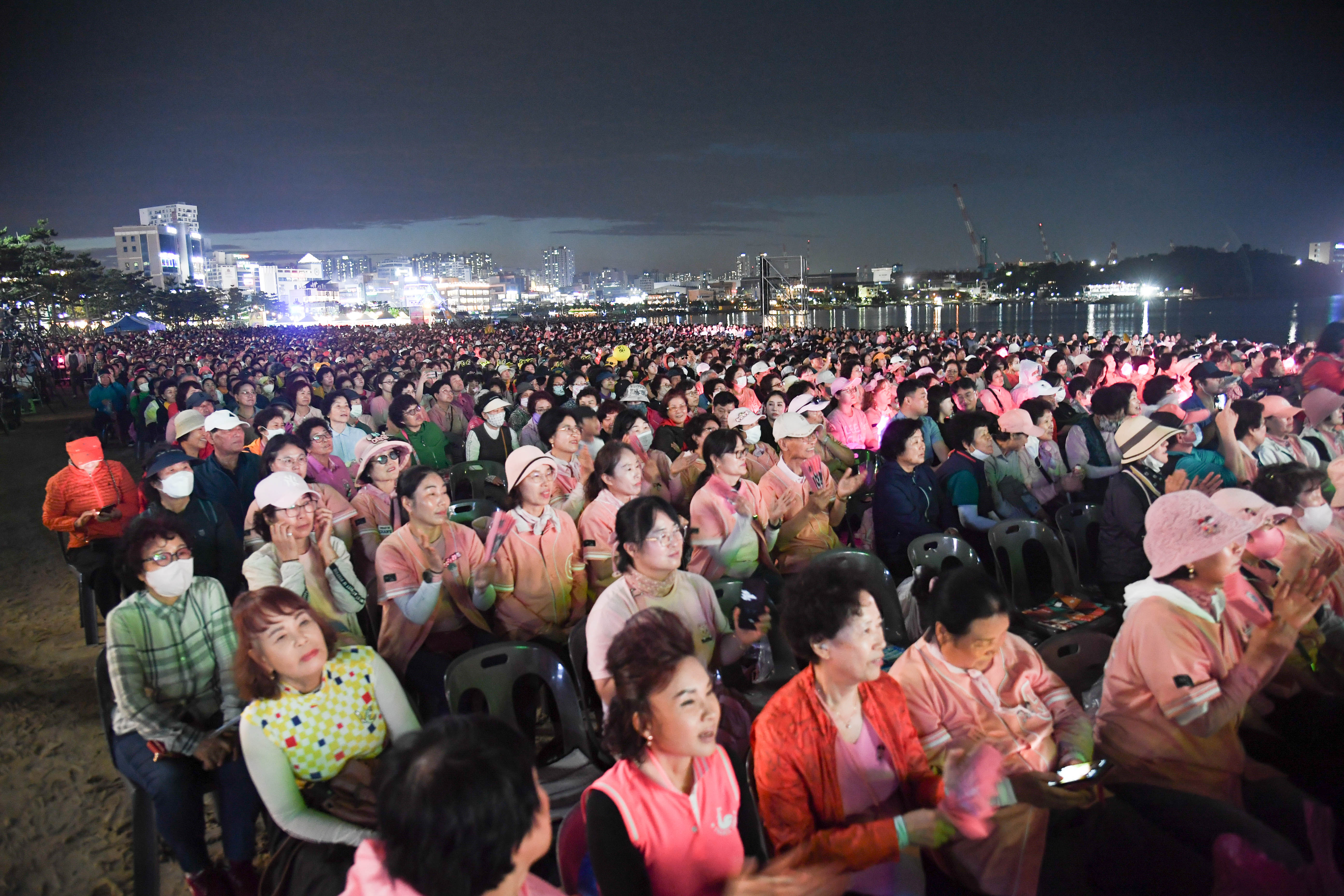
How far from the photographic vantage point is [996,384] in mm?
9133

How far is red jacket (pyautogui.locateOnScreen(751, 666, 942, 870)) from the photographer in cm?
184

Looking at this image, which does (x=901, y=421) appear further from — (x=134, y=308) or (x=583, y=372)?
(x=134, y=308)

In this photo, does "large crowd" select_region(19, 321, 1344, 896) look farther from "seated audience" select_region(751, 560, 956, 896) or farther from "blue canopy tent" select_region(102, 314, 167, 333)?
"blue canopy tent" select_region(102, 314, 167, 333)

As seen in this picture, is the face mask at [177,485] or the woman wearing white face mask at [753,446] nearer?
the face mask at [177,485]

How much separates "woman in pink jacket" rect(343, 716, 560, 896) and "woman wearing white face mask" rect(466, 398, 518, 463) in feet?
19.3

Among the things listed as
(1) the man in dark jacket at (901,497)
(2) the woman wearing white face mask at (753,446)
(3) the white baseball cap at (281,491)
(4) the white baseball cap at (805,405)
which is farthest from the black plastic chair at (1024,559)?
(3) the white baseball cap at (281,491)

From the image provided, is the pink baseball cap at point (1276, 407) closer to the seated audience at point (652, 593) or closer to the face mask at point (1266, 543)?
the face mask at point (1266, 543)

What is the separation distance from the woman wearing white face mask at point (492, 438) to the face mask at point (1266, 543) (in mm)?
5759

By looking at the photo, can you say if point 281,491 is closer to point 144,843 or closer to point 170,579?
point 170,579

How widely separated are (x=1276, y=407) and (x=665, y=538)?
5497 millimetres

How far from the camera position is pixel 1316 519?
338 cm

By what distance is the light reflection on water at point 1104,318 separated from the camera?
52.1 m

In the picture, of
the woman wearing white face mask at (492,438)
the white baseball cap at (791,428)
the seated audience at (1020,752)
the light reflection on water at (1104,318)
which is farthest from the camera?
the light reflection on water at (1104,318)

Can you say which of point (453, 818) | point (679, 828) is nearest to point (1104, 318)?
point (679, 828)
